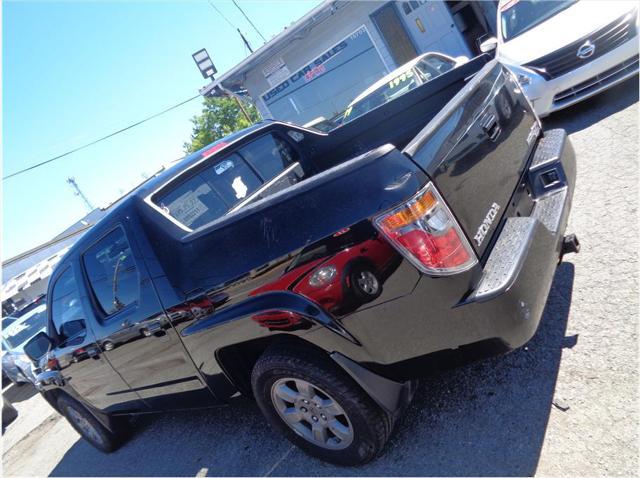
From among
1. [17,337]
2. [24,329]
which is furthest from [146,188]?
[17,337]

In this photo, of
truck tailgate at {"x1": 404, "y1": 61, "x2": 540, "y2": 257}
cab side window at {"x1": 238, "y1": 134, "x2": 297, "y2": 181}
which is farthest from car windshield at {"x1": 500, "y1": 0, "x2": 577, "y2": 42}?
cab side window at {"x1": 238, "y1": 134, "x2": 297, "y2": 181}

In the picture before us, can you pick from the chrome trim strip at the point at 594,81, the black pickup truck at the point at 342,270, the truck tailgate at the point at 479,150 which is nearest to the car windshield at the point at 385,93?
Answer: the chrome trim strip at the point at 594,81

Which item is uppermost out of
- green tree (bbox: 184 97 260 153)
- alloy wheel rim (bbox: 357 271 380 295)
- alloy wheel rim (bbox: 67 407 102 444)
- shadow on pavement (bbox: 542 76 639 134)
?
green tree (bbox: 184 97 260 153)

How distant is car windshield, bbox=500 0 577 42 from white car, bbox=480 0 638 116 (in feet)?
0.22

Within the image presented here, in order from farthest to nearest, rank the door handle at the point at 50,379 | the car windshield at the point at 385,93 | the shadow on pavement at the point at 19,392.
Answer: the shadow on pavement at the point at 19,392
the car windshield at the point at 385,93
the door handle at the point at 50,379

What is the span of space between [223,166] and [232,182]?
5.5 inches

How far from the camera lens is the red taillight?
184 cm

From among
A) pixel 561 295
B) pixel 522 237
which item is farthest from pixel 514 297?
pixel 561 295

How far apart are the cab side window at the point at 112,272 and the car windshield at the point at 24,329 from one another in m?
7.79

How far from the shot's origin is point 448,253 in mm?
1900

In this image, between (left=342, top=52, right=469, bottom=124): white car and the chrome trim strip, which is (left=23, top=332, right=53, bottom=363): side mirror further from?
the chrome trim strip

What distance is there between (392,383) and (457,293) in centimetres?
58

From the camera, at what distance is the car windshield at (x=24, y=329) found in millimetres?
9648

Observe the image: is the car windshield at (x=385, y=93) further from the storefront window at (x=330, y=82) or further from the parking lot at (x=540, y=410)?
the storefront window at (x=330, y=82)
